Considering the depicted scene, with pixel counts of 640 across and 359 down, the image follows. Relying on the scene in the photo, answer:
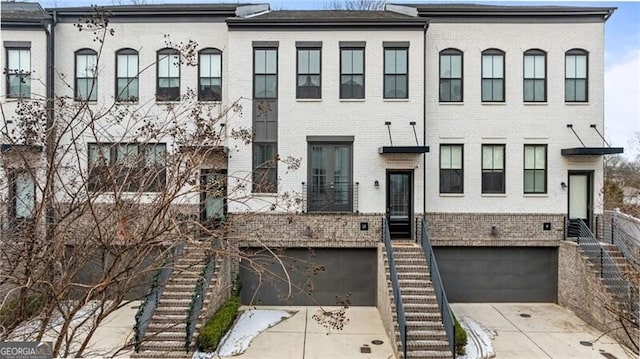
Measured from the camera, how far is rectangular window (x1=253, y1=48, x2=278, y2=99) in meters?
12.1

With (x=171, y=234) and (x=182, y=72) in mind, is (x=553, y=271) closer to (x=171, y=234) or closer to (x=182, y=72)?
(x=171, y=234)

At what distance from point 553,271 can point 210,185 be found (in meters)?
12.3

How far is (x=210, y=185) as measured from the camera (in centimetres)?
467

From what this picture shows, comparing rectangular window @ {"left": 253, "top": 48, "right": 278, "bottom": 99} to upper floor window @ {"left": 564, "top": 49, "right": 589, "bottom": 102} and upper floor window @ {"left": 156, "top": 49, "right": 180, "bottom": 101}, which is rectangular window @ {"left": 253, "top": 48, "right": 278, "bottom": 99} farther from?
→ upper floor window @ {"left": 564, "top": 49, "right": 589, "bottom": 102}

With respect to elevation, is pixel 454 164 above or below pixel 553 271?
above

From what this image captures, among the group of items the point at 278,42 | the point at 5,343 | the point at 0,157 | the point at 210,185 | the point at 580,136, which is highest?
the point at 278,42

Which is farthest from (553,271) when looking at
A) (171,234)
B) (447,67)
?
(171,234)

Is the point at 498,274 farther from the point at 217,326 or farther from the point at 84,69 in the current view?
the point at 84,69

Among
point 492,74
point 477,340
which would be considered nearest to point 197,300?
point 477,340

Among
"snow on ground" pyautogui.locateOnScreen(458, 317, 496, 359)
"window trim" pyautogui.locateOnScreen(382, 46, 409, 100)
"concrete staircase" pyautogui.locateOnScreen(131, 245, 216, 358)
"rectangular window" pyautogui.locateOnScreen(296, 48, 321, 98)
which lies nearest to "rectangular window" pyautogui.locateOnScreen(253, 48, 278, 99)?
"rectangular window" pyautogui.locateOnScreen(296, 48, 321, 98)

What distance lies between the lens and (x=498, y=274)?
12414mm

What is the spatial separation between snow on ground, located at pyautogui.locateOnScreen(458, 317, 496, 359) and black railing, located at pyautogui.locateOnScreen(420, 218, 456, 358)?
56cm

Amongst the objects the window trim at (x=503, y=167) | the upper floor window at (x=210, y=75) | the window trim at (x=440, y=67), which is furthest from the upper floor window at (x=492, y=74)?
the upper floor window at (x=210, y=75)

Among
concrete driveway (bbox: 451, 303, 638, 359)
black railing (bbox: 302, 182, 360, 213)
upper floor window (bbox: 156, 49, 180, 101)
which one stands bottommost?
concrete driveway (bbox: 451, 303, 638, 359)
